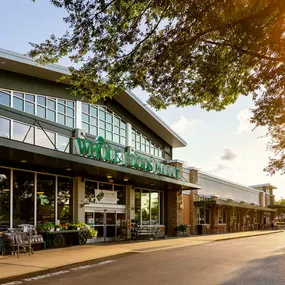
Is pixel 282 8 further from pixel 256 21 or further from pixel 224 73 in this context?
pixel 224 73

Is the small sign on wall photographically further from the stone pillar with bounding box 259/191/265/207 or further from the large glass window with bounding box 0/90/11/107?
the stone pillar with bounding box 259/191/265/207

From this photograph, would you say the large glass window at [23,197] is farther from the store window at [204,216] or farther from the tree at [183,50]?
the store window at [204,216]

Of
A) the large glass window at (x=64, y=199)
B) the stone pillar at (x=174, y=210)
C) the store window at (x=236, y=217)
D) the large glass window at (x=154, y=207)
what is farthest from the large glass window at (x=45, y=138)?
the store window at (x=236, y=217)

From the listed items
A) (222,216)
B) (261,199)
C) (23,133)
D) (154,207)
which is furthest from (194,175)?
(261,199)

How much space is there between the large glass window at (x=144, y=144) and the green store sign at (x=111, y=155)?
297 centimetres

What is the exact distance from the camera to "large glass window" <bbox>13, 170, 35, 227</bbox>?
18062mm

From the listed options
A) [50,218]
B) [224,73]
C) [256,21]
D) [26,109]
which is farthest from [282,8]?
[50,218]

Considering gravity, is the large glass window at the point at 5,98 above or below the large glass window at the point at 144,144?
above

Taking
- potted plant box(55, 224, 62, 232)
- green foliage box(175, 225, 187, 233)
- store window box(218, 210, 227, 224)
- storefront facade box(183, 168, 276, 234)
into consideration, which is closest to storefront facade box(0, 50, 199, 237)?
potted plant box(55, 224, 62, 232)

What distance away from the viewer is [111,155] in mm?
20953

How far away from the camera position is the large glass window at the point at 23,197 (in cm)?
1806

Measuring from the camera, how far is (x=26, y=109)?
19359 mm

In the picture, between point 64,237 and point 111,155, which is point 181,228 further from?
point 64,237

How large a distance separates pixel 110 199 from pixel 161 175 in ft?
11.8
